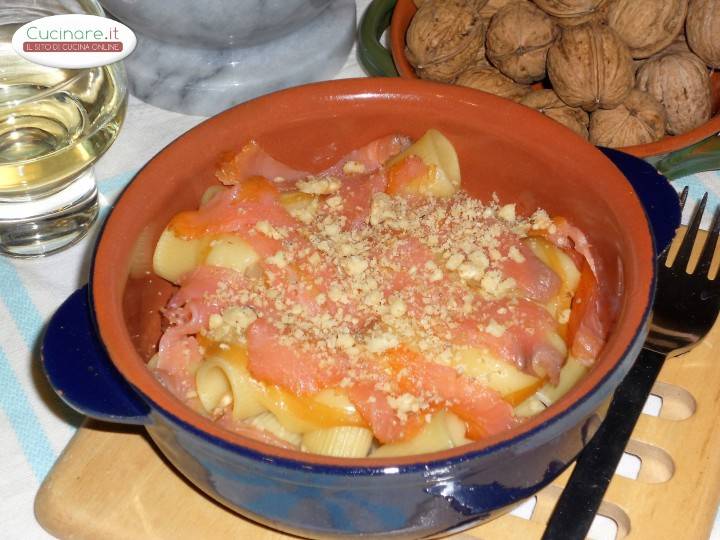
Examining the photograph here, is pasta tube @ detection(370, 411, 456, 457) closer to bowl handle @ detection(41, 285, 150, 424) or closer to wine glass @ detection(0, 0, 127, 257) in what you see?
bowl handle @ detection(41, 285, 150, 424)

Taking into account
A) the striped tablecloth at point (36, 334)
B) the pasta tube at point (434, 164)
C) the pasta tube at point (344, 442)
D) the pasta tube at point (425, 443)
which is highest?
the pasta tube at point (434, 164)

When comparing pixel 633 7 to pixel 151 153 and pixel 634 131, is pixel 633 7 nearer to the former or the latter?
pixel 634 131

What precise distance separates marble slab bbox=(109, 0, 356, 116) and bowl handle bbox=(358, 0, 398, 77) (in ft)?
0.21

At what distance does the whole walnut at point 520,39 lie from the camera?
132 centimetres

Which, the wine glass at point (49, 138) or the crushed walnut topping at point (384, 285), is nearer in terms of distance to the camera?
the crushed walnut topping at point (384, 285)

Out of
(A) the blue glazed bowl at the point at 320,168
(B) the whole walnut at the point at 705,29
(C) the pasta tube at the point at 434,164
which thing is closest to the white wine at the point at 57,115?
(A) the blue glazed bowl at the point at 320,168

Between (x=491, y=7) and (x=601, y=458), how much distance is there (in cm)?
81

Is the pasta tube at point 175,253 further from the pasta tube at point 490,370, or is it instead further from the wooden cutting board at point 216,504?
the pasta tube at point 490,370

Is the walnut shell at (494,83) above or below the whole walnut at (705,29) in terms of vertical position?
below

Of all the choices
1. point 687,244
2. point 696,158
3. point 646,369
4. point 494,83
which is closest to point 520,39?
point 494,83

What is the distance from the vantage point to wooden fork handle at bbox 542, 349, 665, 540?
32.9 inches

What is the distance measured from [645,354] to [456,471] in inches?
14.9

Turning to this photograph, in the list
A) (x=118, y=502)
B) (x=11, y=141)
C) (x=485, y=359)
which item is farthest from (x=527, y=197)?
(x=11, y=141)

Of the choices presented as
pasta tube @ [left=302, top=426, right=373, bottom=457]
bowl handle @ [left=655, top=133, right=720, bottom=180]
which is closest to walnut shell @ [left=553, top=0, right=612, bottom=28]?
bowl handle @ [left=655, top=133, right=720, bottom=180]
